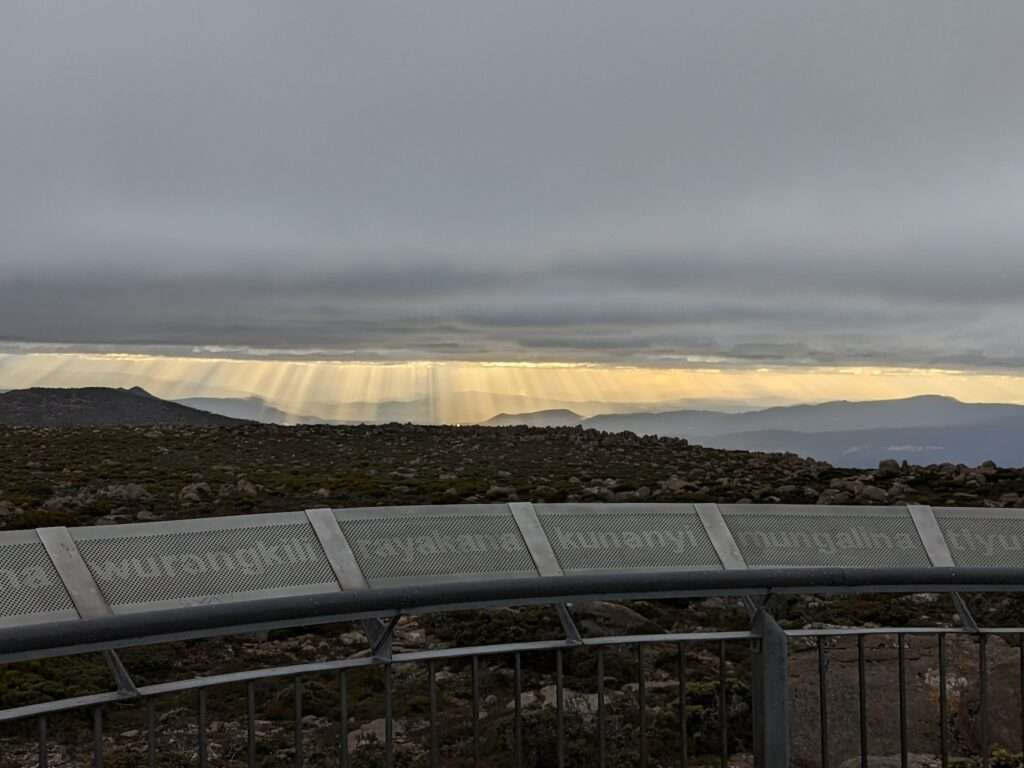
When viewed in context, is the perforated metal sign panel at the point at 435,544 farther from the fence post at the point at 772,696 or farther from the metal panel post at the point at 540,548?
the fence post at the point at 772,696

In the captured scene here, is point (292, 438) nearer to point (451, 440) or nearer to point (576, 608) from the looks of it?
point (451, 440)

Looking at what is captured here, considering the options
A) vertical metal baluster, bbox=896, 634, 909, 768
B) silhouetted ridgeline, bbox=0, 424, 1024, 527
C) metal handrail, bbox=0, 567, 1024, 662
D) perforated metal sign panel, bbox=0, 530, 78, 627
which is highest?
perforated metal sign panel, bbox=0, 530, 78, 627

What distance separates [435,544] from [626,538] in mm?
835

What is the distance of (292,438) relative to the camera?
69812 millimetres

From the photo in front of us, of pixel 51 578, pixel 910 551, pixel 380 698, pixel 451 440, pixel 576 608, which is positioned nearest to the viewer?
pixel 51 578

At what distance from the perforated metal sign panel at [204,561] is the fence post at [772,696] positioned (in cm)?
178

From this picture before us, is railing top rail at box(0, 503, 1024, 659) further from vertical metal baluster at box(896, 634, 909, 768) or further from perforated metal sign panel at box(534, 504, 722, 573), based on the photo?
vertical metal baluster at box(896, 634, 909, 768)

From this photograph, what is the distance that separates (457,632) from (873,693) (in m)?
6.43

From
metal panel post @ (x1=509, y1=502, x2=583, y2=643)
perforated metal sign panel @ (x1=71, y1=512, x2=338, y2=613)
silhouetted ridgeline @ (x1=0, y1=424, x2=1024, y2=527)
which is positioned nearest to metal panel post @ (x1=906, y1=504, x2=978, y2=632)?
metal panel post @ (x1=509, y1=502, x2=583, y2=643)

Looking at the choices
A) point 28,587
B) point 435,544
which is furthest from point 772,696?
point 28,587

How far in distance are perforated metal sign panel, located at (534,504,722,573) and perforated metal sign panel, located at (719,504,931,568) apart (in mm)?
195

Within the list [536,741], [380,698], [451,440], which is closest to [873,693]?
[536,741]

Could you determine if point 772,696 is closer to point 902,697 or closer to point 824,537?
point 902,697

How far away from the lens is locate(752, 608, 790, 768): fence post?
4305 mm
